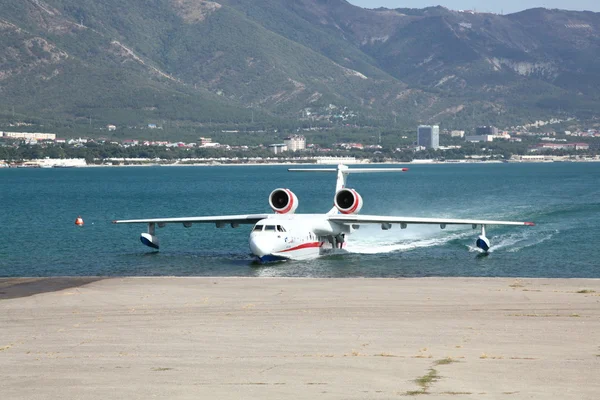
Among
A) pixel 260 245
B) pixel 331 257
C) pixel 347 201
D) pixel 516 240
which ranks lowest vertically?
pixel 516 240

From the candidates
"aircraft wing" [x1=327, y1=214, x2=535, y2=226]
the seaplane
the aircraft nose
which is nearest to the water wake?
the seaplane

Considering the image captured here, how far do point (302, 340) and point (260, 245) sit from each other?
20930 mm

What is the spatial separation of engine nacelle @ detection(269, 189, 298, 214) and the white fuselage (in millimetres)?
1037

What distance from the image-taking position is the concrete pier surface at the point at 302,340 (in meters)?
20.8

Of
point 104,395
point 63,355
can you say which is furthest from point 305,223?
point 104,395

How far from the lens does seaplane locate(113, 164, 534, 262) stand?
4775 cm

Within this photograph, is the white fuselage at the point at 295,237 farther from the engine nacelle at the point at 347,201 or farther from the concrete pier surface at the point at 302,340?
the concrete pier surface at the point at 302,340

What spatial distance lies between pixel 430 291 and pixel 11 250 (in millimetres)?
28828

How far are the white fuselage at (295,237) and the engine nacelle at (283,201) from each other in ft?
3.40

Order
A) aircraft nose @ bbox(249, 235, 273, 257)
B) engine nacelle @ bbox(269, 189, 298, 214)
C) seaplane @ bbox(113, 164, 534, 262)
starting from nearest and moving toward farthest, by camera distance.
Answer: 1. aircraft nose @ bbox(249, 235, 273, 257)
2. seaplane @ bbox(113, 164, 534, 262)
3. engine nacelle @ bbox(269, 189, 298, 214)

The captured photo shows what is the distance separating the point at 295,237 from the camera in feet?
161

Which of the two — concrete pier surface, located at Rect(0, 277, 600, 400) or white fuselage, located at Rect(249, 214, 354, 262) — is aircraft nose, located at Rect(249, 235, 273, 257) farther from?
concrete pier surface, located at Rect(0, 277, 600, 400)

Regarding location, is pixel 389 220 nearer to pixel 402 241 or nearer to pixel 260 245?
pixel 260 245

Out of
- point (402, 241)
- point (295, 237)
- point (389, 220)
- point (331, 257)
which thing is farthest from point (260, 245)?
point (402, 241)
